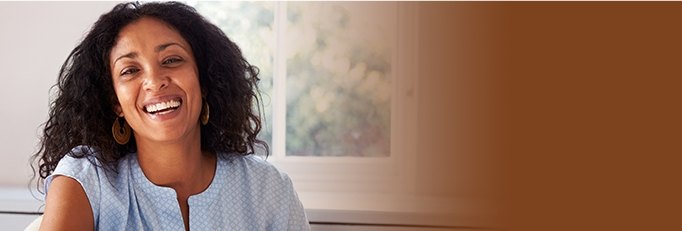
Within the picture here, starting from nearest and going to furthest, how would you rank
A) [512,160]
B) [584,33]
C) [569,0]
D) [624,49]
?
[624,49] < [584,33] < [569,0] < [512,160]

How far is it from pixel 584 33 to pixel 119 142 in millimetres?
1083

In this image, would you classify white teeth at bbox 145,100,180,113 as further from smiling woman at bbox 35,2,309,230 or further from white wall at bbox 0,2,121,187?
white wall at bbox 0,2,121,187

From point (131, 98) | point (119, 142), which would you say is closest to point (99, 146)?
point (119, 142)

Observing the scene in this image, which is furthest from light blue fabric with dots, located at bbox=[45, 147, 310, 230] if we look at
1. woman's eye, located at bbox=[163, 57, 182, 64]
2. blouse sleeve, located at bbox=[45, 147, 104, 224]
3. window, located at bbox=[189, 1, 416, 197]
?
window, located at bbox=[189, 1, 416, 197]

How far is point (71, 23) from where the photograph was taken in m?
2.82

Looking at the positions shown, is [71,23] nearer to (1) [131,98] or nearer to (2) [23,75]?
(2) [23,75]

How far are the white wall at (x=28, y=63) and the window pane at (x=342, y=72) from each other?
574 millimetres

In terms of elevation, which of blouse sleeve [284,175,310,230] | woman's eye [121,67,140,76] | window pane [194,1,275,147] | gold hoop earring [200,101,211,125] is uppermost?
window pane [194,1,275,147]

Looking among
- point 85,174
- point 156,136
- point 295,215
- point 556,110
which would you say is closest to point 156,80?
point 156,136

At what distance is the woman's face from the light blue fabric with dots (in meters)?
0.11

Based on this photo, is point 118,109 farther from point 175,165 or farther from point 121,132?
point 175,165

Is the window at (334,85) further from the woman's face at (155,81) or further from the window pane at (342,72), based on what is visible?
the woman's face at (155,81)

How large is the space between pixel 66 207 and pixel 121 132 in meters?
0.22

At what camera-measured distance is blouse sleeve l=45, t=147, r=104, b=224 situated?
74.5 inches
